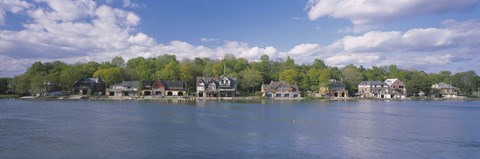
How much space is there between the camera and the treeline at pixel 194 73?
74.8 metres

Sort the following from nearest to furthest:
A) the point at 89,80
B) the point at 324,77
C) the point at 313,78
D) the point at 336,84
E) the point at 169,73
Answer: the point at 89,80 < the point at 169,73 < the point at 336,84 < the point at 324,77 < the point at 313,78

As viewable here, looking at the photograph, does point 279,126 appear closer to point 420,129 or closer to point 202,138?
point 202,138

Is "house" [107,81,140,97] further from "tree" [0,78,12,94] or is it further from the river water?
the river water

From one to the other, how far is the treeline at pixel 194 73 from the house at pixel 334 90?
1289 millimetres

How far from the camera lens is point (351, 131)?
2536cm

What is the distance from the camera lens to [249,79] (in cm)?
7812

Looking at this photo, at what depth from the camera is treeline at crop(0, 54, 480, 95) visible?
245ft

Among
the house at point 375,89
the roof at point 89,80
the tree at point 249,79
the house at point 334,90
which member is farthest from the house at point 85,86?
the house at point 375,89

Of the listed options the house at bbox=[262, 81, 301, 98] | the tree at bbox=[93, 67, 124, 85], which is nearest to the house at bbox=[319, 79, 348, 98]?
the house at bbox=[262, 81, 301, 98]

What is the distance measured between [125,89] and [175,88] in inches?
358

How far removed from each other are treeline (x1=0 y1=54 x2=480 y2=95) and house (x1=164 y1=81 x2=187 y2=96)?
10.0ft

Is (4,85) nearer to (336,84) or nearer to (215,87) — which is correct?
(215,87)

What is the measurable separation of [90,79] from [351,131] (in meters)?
60.4

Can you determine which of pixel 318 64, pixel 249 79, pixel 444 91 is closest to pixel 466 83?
pixel 444 91
